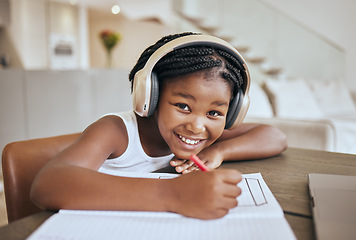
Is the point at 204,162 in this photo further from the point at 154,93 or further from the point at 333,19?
the point at 333,19

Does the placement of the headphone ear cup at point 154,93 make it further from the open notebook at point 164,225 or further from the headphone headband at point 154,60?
the open notebook at point 164,225

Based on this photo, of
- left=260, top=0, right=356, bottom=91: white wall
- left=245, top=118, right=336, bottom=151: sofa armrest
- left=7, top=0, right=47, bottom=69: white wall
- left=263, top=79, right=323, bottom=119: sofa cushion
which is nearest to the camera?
left=245, top=118, right=336, bottom=151: sofa armrest

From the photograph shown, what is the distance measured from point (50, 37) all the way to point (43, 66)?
0.58 meters

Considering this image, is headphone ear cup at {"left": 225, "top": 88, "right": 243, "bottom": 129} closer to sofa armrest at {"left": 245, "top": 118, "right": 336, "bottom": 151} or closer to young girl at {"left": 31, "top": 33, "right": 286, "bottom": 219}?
young girl at {"left": 31, "top": 33, "right": 286, "bottom": 219}

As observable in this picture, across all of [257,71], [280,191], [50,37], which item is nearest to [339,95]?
[257,71]

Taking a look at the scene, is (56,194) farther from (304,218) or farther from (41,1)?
(41,1)

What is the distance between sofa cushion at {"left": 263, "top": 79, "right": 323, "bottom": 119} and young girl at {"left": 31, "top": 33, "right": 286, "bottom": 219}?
6.34 ft

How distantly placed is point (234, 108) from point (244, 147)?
0.48ft

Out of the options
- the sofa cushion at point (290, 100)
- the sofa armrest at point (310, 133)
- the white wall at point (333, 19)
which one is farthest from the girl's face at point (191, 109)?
the white wall at point (333, 19)

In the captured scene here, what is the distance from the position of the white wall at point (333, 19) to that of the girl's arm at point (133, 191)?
18.7 feet

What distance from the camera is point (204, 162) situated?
0.77m

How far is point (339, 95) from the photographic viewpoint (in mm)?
3695

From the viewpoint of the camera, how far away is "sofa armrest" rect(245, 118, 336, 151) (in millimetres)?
1900

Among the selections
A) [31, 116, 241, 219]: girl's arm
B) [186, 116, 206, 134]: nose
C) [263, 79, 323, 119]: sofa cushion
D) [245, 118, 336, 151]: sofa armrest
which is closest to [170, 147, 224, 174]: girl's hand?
[186, 116, 206, 134]: nose
